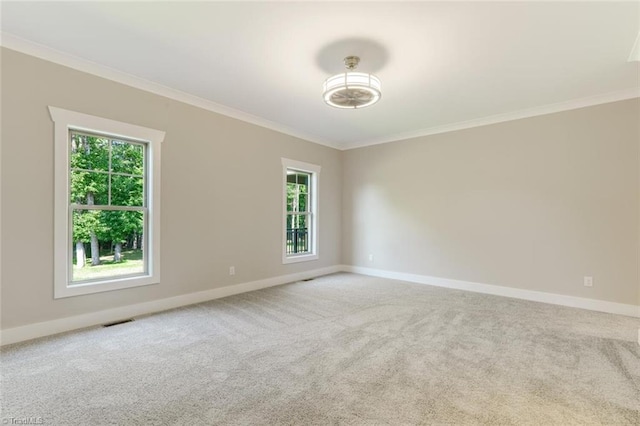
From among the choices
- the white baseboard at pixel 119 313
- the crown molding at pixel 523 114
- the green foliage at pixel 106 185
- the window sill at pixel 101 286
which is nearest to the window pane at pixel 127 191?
the green foliage at pixel 106 185

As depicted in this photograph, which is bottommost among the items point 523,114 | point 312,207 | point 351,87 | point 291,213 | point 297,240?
point 297,240

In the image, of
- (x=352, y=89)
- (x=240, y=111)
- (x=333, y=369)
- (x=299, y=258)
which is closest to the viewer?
(x=333, y=369)

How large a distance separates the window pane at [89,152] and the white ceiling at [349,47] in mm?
731

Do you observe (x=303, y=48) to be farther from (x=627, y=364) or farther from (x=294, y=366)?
(x=627, y=364)

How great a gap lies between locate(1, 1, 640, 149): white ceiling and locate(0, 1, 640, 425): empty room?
0.09 ft

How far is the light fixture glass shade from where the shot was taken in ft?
9.57

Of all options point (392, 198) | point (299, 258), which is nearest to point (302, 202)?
point (299, 258)

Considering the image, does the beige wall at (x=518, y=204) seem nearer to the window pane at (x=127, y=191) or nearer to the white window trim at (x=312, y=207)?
the white window trim at (x=312, y=207)

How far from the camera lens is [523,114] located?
451 centimetres

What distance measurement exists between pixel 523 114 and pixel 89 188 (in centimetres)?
576

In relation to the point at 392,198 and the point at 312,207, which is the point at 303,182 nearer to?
the point at 312,207

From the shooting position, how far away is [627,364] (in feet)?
8.14

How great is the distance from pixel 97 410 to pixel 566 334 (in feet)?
13.3

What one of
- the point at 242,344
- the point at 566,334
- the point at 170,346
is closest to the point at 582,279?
the point at 566,334
